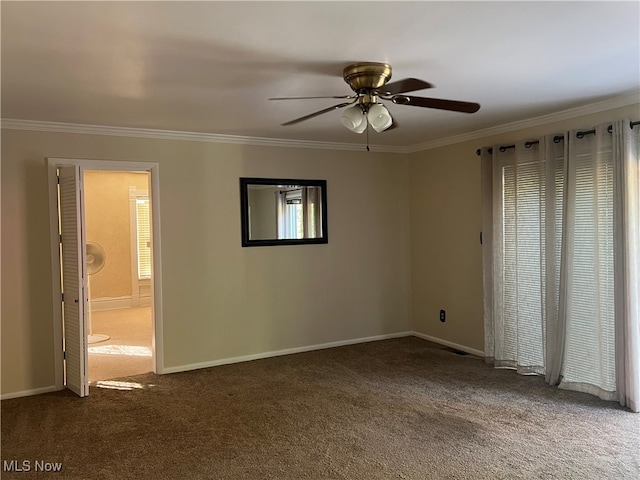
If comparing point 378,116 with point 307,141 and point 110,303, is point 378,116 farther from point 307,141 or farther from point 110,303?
point 110,303

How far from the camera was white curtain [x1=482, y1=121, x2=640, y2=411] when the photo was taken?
3.62m

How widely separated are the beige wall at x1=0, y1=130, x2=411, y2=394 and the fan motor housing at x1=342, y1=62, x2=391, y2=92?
2.40m

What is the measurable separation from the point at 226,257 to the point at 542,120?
310 centimetres

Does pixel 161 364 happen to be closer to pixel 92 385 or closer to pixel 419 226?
pixel 92 385

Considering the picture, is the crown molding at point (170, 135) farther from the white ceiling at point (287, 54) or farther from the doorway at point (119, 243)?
the doorway at point (119, 243)

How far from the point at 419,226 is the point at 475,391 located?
227 centimetres

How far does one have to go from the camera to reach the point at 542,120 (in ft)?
14.1

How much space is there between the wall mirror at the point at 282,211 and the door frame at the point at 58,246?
32.9 inches

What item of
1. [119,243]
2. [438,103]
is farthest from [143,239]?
[438,103]

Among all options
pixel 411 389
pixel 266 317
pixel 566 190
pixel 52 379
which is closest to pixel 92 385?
pixel 52 379

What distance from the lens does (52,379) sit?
4293 millimetres

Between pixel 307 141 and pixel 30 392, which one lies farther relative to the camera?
pixel 307 141

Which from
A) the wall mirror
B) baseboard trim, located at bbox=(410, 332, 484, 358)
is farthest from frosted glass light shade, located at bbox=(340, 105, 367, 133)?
baseboard trim, located at bbox=(410, 332, 484, 358)

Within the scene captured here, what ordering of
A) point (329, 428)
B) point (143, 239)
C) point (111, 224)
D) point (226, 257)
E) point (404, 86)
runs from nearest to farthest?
point (404, 86)
point (329, 428)
point (226, 257)
point (111, 224)
point (143, 239)
